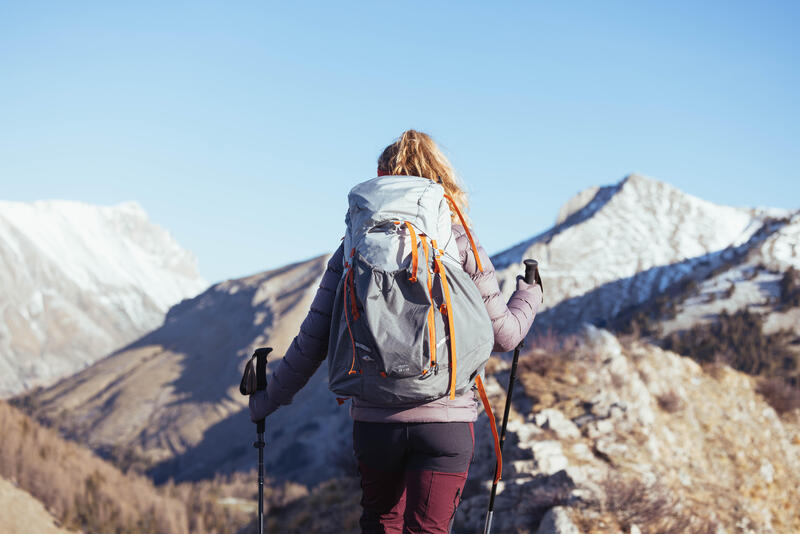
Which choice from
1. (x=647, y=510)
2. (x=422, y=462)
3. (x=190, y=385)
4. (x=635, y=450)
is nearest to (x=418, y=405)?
(x=422, y=462)

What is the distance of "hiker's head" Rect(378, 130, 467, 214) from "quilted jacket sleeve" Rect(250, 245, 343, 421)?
1.48 ft

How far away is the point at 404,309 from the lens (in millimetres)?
2342

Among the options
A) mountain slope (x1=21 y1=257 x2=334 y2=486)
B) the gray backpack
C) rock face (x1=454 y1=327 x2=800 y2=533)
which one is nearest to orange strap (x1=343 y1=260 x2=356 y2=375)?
the gray backpack

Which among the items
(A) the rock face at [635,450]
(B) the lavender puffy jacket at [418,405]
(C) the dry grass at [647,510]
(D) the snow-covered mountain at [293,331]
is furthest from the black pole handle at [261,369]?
(D) the snow-covered mountain at [293,331]

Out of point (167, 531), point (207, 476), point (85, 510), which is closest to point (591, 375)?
point (85, 510)

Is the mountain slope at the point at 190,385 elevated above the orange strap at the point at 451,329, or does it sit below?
below

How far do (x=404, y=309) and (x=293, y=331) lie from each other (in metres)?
89.0

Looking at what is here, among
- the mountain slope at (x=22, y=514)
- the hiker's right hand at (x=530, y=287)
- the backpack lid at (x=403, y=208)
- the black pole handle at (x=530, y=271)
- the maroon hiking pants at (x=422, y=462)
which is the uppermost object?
the backpack lid at (x=403, y=208)

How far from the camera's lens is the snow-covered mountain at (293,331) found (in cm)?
5991

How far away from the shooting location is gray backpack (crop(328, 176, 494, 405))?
7.58 ft

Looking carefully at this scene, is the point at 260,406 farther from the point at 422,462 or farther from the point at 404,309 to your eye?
the point at 404,309

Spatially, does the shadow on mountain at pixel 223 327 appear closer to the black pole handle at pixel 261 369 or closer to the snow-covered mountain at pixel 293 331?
the snow-covered mountain at pixel 293 331

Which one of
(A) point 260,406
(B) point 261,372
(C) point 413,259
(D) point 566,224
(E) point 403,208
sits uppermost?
(E) point 403,208

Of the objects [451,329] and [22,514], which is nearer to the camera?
[451,329]
